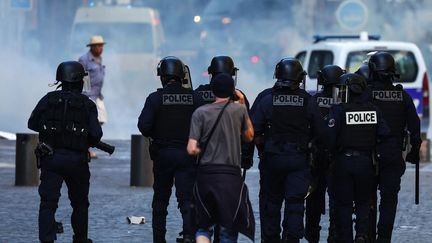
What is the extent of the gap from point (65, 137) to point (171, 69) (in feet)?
3.16

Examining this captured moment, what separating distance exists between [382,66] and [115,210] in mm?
3632

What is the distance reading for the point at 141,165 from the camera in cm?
1598

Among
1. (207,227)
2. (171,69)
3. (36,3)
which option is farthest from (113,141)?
(36,3)

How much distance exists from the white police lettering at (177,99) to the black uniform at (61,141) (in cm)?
54

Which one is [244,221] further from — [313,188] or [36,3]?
[36,3]

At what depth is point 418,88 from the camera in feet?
70.3

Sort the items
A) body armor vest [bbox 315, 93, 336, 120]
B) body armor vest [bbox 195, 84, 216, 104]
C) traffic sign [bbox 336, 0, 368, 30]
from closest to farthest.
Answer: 1. body armor vest [bbox 195, 84, 216, 104]
2. body armor vest [bbox 315, 93, 336, 120]
3. traffic sign [bbox 336, 0, 368, 30]

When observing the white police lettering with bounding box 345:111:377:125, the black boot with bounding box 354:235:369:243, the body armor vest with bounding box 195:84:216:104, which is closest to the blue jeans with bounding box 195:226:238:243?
the black boot with bounding box 354:235:369:243

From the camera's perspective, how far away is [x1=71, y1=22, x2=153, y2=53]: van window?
29.4 m

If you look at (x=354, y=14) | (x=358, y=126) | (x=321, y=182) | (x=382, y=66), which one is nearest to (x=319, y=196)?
(x=321, y=182)

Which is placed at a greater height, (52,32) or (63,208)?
(52,32)

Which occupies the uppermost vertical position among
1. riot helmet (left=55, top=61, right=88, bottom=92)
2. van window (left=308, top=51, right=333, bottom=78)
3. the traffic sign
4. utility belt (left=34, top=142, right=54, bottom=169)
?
the traffic sign

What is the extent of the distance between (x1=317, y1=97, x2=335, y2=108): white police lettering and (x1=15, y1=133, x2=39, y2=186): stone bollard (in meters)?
5.11

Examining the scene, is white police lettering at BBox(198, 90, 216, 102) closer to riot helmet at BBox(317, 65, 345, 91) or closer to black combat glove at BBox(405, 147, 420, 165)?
riot helmet at BBox(317, 65, 345, 91)
